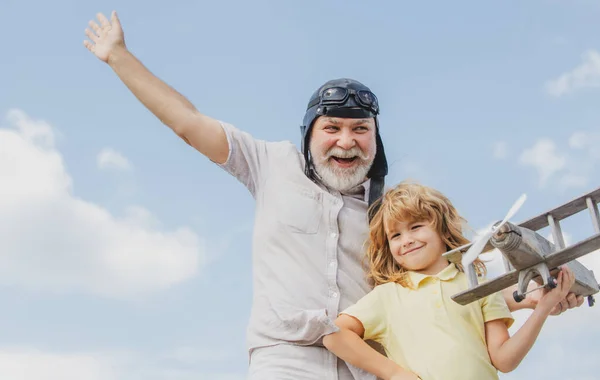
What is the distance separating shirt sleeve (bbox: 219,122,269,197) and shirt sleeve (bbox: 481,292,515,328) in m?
1.86

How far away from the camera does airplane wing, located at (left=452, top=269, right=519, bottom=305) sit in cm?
475

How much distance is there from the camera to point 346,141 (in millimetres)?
5781

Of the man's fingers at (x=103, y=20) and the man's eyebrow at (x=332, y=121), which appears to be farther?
the man's fingers at (x=103, y=20)

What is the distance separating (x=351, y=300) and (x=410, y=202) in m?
0.79

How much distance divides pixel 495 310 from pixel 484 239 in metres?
0.78

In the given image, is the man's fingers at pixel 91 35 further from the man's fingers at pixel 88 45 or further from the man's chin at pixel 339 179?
the man's chin at pixel 339 179

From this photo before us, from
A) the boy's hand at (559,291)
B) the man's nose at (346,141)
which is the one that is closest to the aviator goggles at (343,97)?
the man's nose at (346,141)

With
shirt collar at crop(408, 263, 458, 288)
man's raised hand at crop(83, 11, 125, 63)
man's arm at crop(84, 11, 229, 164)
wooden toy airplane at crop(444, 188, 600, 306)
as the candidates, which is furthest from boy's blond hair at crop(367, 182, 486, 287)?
man's raised hand at crop(83, 11, 125, 63)

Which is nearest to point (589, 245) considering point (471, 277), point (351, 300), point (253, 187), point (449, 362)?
point (471, 277)

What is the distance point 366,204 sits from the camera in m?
5.84

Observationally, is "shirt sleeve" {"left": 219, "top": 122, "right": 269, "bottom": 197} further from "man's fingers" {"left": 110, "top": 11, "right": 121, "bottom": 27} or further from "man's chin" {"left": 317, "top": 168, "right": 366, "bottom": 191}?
"man's fingers" {"left": 110, "top": 11, "right": 121, "bottom": 27}

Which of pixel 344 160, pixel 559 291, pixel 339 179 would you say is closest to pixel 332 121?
pixel 344 160

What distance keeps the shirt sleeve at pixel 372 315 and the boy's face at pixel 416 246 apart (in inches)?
13.8

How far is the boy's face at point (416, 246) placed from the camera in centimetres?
534
